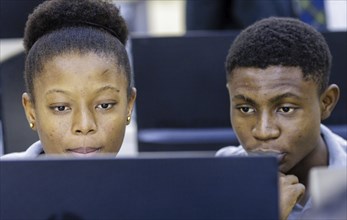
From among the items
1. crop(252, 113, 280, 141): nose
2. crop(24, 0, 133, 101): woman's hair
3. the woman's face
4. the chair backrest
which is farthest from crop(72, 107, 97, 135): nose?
the chair backrest

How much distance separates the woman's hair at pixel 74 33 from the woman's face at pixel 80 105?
0.04 metres

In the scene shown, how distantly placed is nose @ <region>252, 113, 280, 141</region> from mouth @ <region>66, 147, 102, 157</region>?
541 millimetres

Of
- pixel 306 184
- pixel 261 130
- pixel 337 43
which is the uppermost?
pixel 337 43

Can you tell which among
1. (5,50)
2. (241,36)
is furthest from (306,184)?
(5,50)

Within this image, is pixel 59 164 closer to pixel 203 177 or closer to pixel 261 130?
pixel 203 177

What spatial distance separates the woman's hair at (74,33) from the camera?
2.57m

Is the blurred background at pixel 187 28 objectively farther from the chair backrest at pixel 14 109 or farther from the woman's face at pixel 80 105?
the woman's face at pixel 80 105

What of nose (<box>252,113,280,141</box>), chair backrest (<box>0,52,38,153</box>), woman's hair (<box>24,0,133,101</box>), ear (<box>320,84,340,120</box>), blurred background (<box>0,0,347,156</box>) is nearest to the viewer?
woman's hair (<box>24,0,133,101</box>)

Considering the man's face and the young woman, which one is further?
the man's face

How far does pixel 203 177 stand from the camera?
158 centimetres

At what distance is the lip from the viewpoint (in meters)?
2.45

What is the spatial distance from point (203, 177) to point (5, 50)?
2.57 meters

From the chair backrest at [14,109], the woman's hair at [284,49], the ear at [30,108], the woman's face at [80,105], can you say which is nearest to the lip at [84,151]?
the woman's face at [80,105]

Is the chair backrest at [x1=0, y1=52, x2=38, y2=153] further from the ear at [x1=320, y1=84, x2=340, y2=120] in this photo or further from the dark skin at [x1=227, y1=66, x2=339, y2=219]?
the ear at [x1=320, y1=84, x2=340, y2=120]
